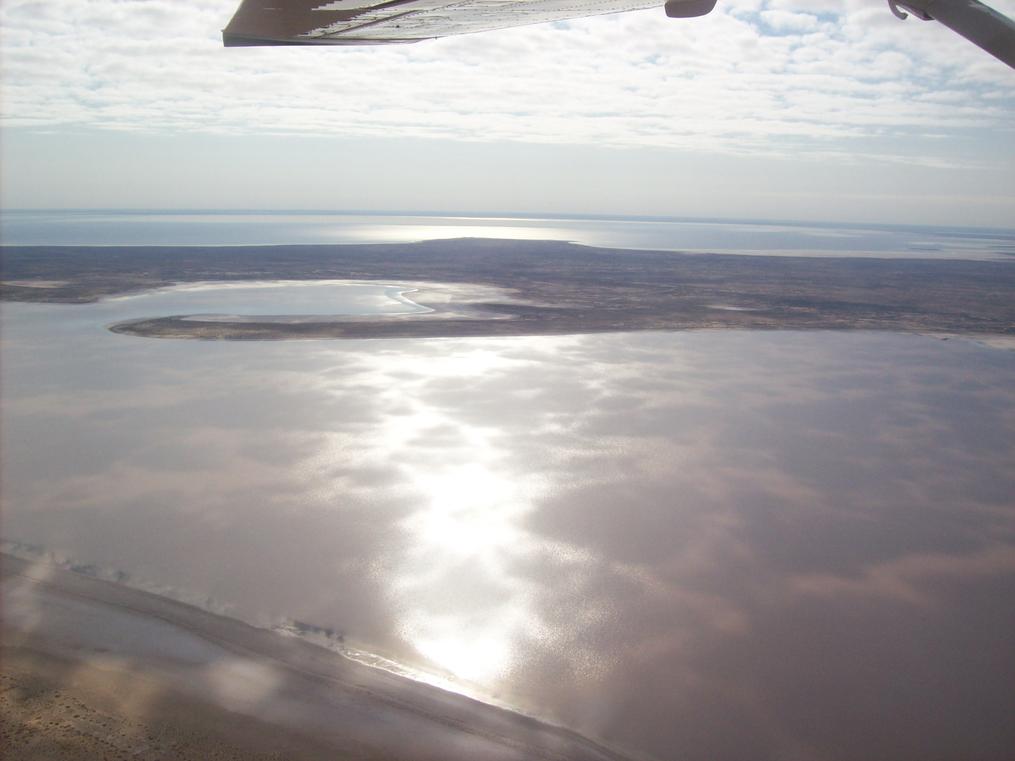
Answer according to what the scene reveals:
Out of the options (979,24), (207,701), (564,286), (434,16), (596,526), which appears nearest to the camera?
(979,24)

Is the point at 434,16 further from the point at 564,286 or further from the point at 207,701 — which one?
the point at 564,286

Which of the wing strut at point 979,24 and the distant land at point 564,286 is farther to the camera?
the distant land at point 564,286

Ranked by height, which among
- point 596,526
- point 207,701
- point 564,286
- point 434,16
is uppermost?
point 434,16

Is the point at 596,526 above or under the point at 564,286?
above

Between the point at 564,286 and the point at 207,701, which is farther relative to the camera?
the point at 564,286

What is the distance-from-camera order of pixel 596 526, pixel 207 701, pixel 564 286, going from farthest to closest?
pixel 564 286, pixel 596 526, pixel 207 701

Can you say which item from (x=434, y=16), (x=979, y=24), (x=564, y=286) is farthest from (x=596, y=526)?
(x=564, y=286)

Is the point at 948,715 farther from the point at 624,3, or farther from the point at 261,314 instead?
the point at 261,314

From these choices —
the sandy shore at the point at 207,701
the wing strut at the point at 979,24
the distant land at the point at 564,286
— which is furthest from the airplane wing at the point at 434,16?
the distant land at the point at 564,286

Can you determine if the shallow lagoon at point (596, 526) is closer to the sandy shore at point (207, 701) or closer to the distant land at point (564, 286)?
the sandy shore at point (207, 701)
